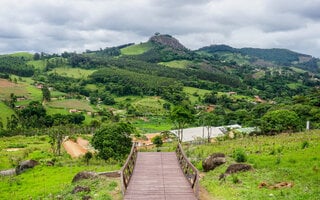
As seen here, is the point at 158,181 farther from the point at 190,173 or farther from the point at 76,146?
the point at 76,146

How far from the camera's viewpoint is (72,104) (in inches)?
5300

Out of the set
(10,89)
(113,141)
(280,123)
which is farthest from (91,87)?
(113,141)

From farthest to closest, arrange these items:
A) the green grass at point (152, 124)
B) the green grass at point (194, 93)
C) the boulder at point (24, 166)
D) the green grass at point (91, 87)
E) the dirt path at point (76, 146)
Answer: the green grass at point (91, 87) → the green grass at point (194, 93) → the green grass at point (152, 124) → the dirt path at point (76, 146) → the boulder at point (24, 166)

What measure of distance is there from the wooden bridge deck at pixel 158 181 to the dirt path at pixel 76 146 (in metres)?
43.0

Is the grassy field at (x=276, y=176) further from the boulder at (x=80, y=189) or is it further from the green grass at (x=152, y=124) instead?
the green grass at (x=152, y=124)

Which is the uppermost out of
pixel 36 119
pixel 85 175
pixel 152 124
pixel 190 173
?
pixel 190 173

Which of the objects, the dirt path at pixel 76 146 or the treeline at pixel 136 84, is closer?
the dirt path at pixel 76 146

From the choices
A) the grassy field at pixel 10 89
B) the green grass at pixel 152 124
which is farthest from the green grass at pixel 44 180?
the grassy field at pixel 10 89

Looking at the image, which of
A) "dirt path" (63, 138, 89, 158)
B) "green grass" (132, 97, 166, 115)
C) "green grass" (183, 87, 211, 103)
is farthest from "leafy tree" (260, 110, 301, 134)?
"green grass" (183, 87, 211, 103)

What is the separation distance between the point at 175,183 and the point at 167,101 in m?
129

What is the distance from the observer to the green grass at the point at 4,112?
107 meters

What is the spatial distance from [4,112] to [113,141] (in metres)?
88.6

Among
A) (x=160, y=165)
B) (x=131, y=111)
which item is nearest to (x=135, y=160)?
(x=160, y=165)

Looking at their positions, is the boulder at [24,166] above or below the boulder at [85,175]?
below
